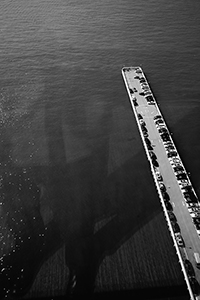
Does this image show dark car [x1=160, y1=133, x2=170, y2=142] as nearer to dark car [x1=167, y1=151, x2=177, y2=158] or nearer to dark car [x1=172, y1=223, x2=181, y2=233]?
dark car [x1=167, y1=151, x2=177, y2=158]

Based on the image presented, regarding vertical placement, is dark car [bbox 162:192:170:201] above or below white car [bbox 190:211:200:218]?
above

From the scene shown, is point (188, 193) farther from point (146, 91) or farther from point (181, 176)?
point (146, 91)

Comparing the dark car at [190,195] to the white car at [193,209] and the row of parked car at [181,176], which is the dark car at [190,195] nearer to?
the row of parked car at [181,176]

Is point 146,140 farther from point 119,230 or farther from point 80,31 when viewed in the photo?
point 80,31

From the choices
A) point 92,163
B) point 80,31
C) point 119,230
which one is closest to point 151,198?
point 119,230

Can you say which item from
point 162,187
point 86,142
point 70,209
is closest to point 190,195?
point 162,187

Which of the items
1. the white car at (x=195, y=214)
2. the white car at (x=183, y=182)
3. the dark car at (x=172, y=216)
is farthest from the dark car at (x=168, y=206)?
the white car at (x=183, y=182)

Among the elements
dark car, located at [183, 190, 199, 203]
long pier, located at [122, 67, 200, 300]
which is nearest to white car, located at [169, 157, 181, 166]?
long pier, located at [122, 67, 200, 300]
